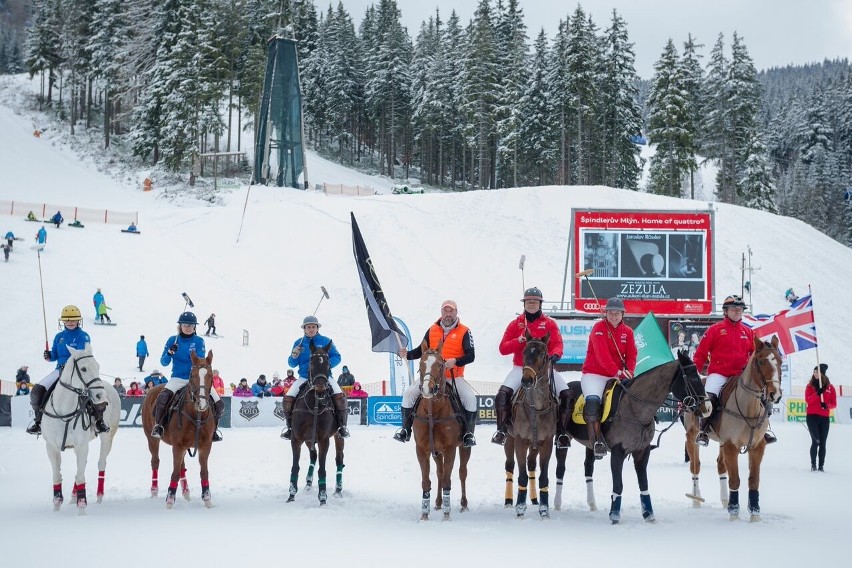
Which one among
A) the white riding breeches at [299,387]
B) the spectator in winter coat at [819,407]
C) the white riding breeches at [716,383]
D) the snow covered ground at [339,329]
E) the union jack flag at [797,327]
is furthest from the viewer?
the union jack flag at [797,327]

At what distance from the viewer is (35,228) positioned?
43.8 metres

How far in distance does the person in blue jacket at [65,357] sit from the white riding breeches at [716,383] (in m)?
9.07

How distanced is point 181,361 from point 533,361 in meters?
5.76

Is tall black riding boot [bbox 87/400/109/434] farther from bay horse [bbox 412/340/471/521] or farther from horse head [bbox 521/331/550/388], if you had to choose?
horse head [bbox 521/331/550/388]

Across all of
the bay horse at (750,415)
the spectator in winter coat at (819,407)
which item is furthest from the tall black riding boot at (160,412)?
the spectator in winter coat at (819,407)

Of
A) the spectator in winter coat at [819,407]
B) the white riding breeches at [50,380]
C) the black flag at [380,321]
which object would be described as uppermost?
the black flag at [380,321]

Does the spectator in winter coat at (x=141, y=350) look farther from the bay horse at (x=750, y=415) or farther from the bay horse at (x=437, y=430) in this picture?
the bay horse at (x=750, y=415)

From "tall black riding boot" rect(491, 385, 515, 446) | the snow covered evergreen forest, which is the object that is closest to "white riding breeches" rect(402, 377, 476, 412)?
"tall black riding boot" rect(491, 385, 515, 446)

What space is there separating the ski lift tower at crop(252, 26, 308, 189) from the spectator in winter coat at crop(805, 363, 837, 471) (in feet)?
141

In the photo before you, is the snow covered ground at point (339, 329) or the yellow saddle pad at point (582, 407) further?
the yellow saddle pad at point (582, 407)

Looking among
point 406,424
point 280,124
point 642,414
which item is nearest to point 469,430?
point 406,424

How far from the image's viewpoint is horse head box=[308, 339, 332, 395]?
1275cm

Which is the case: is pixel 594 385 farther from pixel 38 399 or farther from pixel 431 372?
pixel 38 399

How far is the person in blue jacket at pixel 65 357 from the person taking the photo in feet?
39.7
